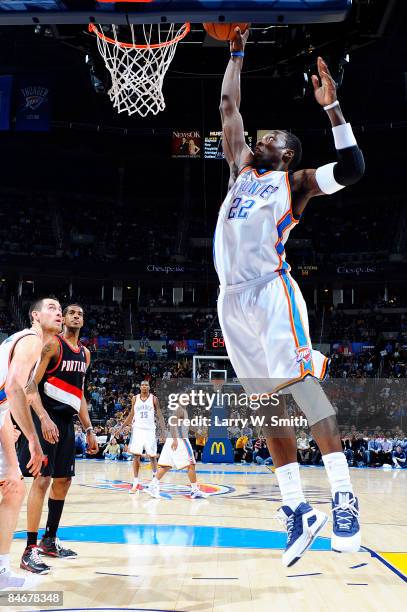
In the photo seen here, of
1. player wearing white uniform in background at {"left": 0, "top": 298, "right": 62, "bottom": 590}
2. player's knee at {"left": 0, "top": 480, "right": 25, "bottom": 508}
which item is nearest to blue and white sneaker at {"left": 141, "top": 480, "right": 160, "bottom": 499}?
player wearing white uniform in background at {"left": 0, "top": 298, "right": 62, "bottom": 590}

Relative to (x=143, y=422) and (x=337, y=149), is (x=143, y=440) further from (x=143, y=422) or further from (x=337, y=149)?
(x=337, y=149)

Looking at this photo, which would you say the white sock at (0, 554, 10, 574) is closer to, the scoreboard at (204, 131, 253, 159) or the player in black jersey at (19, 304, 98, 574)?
the player in black jersey at (19, 304, 98, 574)

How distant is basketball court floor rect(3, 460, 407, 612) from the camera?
4586 mm

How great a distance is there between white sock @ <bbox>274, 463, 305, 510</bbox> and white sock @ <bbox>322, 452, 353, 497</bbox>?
296 mm

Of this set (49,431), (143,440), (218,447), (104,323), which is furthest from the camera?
(104,323)

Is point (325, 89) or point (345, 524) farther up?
point (325, 89)

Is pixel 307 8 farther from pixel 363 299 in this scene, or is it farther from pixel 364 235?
pixel 363 299

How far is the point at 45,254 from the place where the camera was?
29547 mm

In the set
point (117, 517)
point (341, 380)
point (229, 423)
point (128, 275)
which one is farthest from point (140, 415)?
point (128, 275)

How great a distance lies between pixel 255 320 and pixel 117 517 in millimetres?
5913

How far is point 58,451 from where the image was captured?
6.17 m

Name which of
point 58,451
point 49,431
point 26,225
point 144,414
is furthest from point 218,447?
point 26,225

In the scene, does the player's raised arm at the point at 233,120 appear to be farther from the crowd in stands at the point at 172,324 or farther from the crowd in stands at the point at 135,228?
the crowd in stands at the point at 135,228

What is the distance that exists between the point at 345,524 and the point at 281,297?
1.15 m
